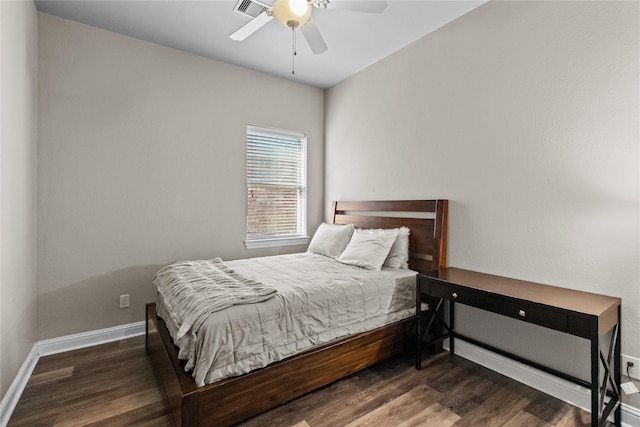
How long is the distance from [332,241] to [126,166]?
213 cm

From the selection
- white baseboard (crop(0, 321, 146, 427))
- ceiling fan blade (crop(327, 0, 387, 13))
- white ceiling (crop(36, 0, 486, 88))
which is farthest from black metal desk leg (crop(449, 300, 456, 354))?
white baseboard (crop(0, 321, 146, 427))

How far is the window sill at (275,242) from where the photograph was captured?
3.71 meters

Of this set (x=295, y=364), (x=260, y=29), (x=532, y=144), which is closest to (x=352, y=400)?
(x=295, y=364)

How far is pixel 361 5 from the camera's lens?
2098mm

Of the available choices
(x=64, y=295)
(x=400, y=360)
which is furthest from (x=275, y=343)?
(x=64, y=295)

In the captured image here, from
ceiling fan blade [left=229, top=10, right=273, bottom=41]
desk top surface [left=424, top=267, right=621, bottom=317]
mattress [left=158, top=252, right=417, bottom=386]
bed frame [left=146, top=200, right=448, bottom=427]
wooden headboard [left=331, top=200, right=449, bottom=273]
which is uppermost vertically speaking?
ceiling fan blade [left=229, top=10, right=273, bottom=41]

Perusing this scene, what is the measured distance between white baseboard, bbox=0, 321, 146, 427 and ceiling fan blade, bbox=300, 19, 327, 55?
2.97 meters

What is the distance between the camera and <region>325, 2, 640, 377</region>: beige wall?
182 centimetres

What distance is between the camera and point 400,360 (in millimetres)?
2508

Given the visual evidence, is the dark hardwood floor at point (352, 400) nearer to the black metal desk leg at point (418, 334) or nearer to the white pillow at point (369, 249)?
the black metal desk leg at point (418, 334)

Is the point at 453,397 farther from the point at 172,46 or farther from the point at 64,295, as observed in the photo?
the point at 172,46

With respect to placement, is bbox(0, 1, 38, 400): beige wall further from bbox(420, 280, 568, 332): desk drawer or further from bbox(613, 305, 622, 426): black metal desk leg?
bbox(613, 305, 622, 426): black metal desk leg

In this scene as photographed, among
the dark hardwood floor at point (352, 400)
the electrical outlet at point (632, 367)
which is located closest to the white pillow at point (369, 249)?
A: the dark hardwood floor at point (352, 400)

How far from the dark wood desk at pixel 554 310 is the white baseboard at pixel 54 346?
260cm
